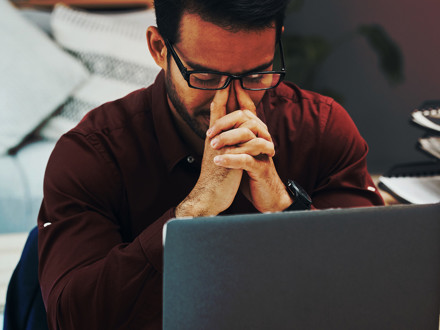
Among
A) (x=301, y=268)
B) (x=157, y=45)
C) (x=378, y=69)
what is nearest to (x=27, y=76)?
(x=157, y=45)

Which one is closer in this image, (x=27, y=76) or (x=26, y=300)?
(x=26, y=300)

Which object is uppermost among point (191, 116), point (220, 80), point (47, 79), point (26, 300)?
point (220, 80)

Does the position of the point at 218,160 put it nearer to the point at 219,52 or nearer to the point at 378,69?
the point at 219,52

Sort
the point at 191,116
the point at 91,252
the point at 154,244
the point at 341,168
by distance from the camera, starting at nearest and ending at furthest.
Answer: the point at 154,244
the point at 91,252
the point at 191,116
the point at 341,168

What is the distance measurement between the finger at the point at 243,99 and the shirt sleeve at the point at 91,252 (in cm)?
27

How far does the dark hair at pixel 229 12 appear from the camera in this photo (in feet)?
3.09

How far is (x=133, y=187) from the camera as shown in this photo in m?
1.09

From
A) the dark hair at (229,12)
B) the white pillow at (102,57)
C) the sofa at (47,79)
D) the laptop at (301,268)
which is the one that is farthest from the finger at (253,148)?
the white pillow at (102,57)

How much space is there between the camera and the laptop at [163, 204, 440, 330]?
0.54m

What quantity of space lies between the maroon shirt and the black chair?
0.03 m

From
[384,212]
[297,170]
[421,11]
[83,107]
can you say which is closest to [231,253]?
[384,212]

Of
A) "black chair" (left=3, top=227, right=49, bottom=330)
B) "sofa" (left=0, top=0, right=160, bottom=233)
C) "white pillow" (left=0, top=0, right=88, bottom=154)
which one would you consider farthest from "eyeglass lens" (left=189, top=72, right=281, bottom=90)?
"white pillow" (left=0, top=0, right=88, bottom=154)

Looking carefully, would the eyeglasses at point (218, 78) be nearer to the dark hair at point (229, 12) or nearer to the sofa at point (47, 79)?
the dark hair at point (229, 12)

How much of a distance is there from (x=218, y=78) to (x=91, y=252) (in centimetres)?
40
